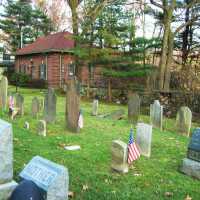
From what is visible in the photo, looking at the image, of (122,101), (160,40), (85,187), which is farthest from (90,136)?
(160,40)

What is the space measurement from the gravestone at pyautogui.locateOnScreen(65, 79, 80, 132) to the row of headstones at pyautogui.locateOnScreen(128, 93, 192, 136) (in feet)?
10.1

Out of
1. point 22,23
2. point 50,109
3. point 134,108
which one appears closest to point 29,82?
point 22,23

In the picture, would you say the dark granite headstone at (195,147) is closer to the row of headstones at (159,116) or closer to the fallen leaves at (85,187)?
the fallen leaves at (85,187)

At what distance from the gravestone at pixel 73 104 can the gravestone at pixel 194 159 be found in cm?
396

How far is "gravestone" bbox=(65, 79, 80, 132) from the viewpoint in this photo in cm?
959

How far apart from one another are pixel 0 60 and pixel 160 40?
1374 inches

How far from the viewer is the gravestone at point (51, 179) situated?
3523 millimetres

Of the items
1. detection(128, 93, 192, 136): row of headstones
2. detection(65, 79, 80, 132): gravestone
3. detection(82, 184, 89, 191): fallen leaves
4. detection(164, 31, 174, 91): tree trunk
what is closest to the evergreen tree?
detection(164, 31, 174, 91): tree trunk

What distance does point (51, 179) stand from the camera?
352 cm

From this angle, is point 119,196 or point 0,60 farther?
point 0,60

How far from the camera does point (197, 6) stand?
71.7ft

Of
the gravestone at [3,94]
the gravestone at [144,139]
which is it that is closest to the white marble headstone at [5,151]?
the gravestone at [144,139]

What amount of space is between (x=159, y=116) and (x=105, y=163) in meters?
5.27

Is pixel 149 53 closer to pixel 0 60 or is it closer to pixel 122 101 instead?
pixel 122 101
